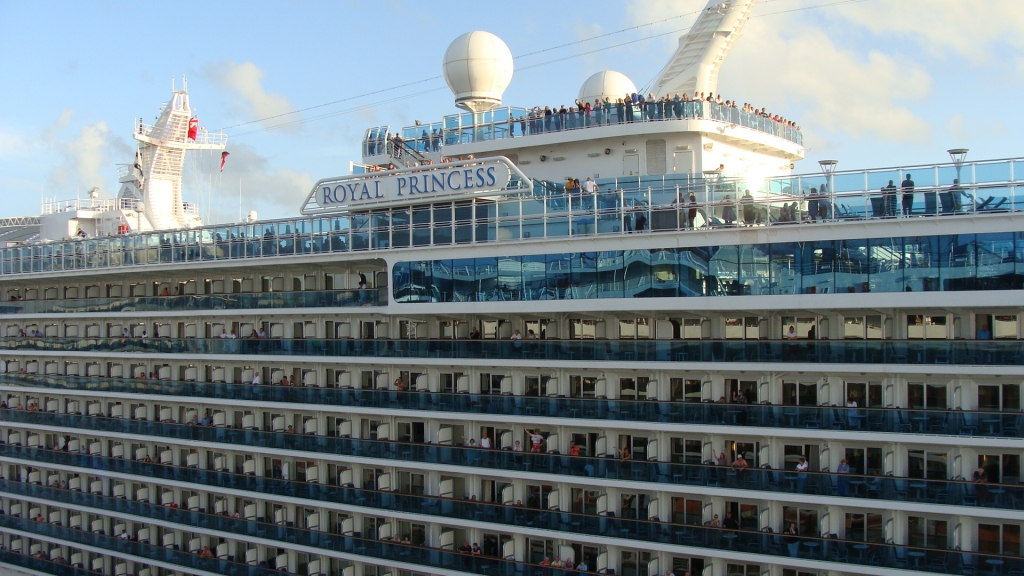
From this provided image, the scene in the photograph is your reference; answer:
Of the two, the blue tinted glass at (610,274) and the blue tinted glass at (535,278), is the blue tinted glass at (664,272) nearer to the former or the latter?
the blue tinted glass at (610,274)

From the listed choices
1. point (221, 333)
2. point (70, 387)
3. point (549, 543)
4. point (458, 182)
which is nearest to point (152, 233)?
point (221, 333)

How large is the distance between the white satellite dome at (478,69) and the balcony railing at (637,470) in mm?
12072

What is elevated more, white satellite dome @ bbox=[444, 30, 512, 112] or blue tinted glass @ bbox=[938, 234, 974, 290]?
white satellite dome @ bbox=[444, 30, 512, 112]

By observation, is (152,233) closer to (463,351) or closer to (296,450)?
(296,450)

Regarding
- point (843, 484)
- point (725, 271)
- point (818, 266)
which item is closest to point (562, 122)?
point (725, 271)

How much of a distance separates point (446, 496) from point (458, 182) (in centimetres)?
862

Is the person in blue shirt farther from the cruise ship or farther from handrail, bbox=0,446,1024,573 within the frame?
handrail, bbox=0,446,1024,573

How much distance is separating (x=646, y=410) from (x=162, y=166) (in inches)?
1306

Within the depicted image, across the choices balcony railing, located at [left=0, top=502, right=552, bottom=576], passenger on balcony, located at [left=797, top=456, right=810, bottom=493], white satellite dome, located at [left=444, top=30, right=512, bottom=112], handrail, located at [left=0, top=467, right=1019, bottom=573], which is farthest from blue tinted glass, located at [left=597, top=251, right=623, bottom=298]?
white satellite dome, located at [left=444, top=30, right=512, bottom=112]

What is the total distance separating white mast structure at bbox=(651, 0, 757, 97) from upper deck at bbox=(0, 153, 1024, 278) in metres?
7.33

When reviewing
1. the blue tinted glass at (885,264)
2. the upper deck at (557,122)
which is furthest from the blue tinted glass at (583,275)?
the blue tinted glass at (885,264)

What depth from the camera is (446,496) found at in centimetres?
2764

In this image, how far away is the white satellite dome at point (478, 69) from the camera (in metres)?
33.0

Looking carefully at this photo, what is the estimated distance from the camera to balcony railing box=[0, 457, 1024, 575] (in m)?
20.6
